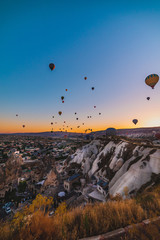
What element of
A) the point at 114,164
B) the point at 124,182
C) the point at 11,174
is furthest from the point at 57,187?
the point at 11,174

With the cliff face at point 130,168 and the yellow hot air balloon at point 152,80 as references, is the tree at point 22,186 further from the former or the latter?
the yellow hot air balloon at point 152,80

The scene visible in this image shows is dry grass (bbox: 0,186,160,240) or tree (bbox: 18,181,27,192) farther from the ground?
dry grass (bbox: 0,186,160,240)

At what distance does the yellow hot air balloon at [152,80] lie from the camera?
73.1 ft

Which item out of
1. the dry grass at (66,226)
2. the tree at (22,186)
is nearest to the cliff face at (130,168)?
the dry grass at (66,226)

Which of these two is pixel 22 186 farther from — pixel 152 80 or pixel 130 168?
pixel 152 80

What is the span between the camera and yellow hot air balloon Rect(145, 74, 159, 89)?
22.3m

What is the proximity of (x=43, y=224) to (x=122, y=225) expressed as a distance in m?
2.94

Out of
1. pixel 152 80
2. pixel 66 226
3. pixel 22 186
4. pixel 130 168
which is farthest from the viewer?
pixel 22 186

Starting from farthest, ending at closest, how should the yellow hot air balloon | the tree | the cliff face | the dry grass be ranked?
the tree, the yellow hot air balloon, the cliff face, the dry grass

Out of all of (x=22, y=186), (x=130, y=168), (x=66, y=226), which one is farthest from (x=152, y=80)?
(x=22, y=186)

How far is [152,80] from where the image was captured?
22672 mm

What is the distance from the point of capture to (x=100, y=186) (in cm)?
2384

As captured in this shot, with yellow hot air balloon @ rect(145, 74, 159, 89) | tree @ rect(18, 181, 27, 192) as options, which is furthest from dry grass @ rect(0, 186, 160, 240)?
tree @ rect(18, 181, 27, 192)

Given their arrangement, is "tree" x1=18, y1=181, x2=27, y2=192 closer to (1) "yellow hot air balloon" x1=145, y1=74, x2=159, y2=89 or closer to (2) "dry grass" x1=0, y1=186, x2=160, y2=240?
→ (2) "dry grass" x1=0, y1=186, x2=160, y2=240
